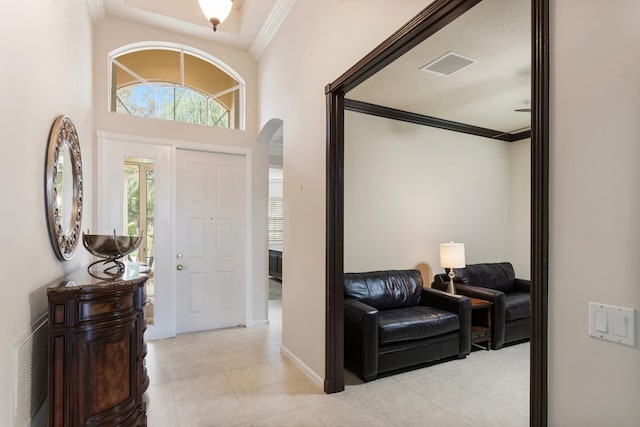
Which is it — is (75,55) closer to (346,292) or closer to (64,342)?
(64,342)

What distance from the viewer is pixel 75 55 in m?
2.87

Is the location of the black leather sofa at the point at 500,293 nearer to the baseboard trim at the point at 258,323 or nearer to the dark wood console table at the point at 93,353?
the baseboard trim at the point at 258,323

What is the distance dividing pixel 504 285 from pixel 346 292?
2.63 m

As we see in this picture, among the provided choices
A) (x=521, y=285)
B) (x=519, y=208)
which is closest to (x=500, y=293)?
(x=521, y=285)

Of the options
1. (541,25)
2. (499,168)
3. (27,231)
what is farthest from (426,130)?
(27,231)

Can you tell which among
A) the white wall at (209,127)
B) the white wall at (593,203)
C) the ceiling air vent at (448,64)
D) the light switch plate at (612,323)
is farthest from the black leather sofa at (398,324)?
the ceiling air vent at (448,64)

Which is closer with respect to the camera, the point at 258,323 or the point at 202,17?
the point at 202,17

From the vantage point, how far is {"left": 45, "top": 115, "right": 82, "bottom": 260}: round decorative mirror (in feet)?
7.02

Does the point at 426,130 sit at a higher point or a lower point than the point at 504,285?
higher

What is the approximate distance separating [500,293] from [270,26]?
162 inches

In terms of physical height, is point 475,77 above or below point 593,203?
above

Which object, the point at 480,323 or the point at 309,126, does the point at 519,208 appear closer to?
the point at 480,323

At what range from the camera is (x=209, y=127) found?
449 cm

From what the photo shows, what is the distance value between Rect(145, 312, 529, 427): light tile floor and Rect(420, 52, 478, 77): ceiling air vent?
9.73ft
